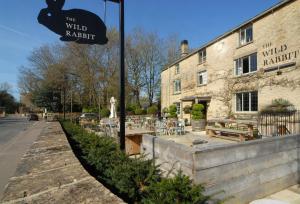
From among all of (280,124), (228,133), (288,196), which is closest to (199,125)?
A: (228,133)

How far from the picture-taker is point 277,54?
12.9 m

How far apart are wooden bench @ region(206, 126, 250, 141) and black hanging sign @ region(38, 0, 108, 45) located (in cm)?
838

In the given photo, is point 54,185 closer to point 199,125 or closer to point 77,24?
point 77,24

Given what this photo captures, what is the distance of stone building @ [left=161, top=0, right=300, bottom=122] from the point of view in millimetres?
12203

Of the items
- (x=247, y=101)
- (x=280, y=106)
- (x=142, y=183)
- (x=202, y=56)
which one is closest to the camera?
(x=142, y=183)

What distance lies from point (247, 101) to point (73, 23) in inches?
576

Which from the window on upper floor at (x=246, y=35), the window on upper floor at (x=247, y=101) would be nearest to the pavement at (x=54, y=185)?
the window on upper floor at (x=247, y=101)

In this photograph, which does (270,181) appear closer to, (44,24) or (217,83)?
(44,24)

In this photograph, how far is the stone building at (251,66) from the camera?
12203mm

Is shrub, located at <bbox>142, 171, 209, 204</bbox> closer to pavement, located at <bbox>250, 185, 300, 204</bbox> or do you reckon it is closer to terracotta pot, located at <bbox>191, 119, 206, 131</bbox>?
pavement, located at <bbox>250, 185, 300, 204</bbox>

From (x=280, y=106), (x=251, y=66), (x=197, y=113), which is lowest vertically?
(x=197, y=113)

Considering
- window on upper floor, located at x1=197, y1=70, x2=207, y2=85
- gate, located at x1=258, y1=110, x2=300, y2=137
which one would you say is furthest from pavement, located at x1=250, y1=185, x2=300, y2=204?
window on upper floor, located at x1=197, y1=70, x2=207, y2=85

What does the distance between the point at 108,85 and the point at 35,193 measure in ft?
118

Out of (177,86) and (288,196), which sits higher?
(177,86)
